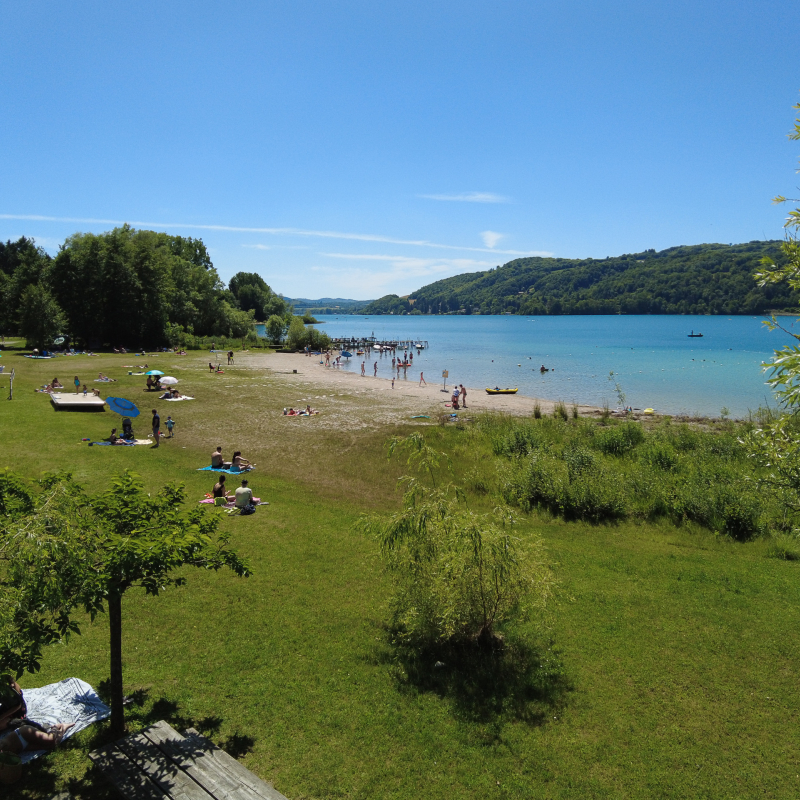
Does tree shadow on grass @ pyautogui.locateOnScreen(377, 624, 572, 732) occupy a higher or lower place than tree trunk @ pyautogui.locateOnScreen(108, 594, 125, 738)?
lower

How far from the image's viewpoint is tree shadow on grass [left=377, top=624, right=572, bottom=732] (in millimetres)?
7555

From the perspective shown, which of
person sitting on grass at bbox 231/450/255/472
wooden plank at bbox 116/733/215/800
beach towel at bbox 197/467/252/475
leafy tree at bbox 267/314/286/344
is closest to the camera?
wooden plank at bbox 116/733/215/800

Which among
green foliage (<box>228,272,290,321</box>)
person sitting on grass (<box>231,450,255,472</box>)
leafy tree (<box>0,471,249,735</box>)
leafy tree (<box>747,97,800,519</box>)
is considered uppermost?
green foliage (<box>228,272,290,321</box>)

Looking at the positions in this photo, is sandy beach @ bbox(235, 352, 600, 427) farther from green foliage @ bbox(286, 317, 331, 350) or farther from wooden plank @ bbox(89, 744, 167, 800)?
green foliage @ bbox(286, 317, 331, 350)

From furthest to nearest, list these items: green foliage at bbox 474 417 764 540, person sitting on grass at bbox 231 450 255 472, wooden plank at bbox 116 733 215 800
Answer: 1. person sitting on grass at bbox 231 450 255 472
2. green foliage at bbox 474 417 764 540
3. wooden plank at bbox 116 733 215 800

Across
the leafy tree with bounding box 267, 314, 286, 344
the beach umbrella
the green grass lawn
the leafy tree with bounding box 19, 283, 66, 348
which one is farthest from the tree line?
the green grass lawn

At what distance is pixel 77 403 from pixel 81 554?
87.3 feet

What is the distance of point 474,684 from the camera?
8.11 meters

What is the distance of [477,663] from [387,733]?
84.5 inches

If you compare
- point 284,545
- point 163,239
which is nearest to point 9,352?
point 163,239

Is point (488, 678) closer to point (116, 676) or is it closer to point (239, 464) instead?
point (116, 676)

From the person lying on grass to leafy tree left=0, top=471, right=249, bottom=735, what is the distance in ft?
2.28

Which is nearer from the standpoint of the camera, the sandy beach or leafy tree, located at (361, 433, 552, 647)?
leafy tree, located at (361, 433, 552, 647)

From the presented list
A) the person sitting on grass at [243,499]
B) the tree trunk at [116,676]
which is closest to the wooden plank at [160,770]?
the tree trunk at [116,676]
